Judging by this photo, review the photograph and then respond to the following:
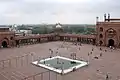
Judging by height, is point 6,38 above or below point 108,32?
below

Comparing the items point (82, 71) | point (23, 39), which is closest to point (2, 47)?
point (23, 39)

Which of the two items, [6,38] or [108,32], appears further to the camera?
[6,38]

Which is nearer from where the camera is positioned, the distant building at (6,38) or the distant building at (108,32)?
the distant building at (108,32)

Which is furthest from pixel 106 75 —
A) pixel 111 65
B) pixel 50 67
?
pixel 50 67

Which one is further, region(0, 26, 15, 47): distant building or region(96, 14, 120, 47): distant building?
region(0, 26, 15, 47): distant building

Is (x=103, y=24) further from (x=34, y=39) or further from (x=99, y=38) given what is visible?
(x=34, y=39)

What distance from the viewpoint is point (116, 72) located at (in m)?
18.8

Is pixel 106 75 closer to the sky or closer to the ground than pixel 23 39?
closer to the ground

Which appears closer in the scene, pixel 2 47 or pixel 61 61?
pixel 61 61

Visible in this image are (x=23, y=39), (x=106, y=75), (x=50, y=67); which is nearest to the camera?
(x=106, y=75)

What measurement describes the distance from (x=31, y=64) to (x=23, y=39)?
20902 mm

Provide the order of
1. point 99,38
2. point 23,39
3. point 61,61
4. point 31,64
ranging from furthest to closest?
point 23,39 < point 99,38 < point 61,61 < point 31,64

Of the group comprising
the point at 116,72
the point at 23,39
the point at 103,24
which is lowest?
the point at 116,72

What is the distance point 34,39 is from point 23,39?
13.4ft
